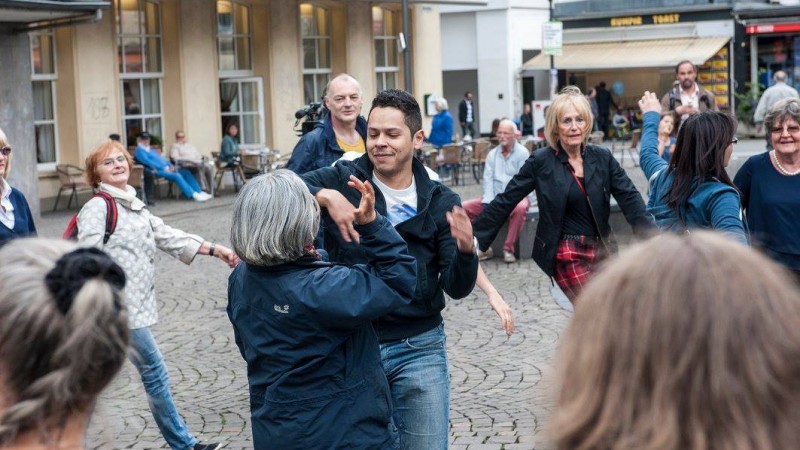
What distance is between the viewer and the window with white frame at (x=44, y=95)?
22812 millimetres

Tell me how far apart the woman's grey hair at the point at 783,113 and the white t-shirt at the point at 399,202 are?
233 centimetres

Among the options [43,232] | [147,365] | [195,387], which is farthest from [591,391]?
[43,232]

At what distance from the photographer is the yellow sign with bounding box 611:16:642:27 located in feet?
144

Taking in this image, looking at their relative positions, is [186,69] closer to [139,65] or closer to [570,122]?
[139,65]

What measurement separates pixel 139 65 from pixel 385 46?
9.28 meters

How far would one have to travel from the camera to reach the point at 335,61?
3081cm

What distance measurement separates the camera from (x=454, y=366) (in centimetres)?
866

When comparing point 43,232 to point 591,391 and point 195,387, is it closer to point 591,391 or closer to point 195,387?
point 195,387

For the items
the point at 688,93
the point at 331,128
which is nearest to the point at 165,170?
the point at 688,93

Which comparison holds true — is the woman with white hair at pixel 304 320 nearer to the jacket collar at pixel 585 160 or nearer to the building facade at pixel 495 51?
the jacket collar at pixel 585 160

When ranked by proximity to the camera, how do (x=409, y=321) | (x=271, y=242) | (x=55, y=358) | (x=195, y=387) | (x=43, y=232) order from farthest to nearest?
(x=43, y=232)
(x=195, y=387)
(x=409, y=321)
(x=271, y=242)
(x=55, y=358)

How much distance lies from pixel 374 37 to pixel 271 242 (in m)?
28.5

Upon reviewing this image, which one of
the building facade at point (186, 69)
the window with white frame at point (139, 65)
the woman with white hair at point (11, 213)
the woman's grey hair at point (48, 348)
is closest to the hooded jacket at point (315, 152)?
the woman with white hair at point (11, 213)

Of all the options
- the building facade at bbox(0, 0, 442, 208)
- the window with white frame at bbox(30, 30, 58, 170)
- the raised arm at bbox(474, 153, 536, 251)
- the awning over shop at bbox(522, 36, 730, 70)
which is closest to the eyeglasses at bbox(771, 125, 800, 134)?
the raised arm at bbox(474, 153, 536, 251)
